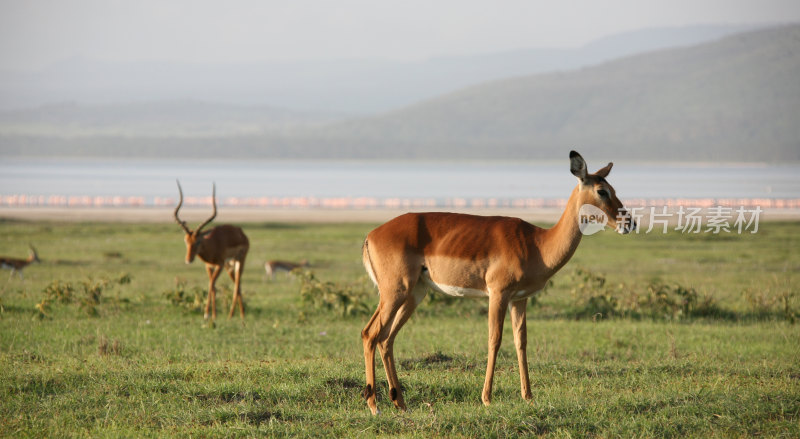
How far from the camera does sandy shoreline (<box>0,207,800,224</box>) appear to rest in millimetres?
50656

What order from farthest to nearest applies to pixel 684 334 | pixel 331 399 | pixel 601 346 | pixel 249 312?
1. pixel 249 312
2. pixel 684 334
3. pixel 601 346
4. pixel 331 399

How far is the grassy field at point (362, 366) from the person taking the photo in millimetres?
8320

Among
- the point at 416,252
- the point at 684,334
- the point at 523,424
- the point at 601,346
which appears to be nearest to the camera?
the point at 523,424

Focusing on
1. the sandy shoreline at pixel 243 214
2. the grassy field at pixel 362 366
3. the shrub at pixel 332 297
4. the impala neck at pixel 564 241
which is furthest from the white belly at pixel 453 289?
the sandy shoreline at pixel 243 214

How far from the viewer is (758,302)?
55.4 ft

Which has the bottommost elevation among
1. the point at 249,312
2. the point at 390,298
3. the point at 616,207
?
the point at 249,312

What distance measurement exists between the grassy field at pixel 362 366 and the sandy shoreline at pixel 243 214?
28.0 m

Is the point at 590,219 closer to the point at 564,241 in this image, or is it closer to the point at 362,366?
the point at 564,241

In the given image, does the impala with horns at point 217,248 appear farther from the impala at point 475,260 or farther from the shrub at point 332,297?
the impala at point 475,260

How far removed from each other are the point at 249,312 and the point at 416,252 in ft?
28.7

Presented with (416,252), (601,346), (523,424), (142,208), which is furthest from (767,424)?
(142,208)

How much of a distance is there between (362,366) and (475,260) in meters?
2.85

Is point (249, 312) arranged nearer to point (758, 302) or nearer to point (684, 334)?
point (684, 334)

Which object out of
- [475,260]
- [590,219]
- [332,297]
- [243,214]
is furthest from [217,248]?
[243,214]
